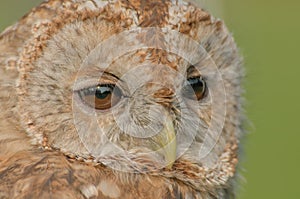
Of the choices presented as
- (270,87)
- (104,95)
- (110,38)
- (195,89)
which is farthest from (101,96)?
(270,87)

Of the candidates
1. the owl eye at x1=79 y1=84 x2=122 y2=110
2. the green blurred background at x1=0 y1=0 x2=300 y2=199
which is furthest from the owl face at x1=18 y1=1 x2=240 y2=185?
the green blurred background at x1=0 y1=0 x2=300 y2=199

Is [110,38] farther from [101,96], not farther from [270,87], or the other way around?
[270,87]

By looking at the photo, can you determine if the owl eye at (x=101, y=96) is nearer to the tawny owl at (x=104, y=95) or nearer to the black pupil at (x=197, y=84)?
the tawny owl at (x=104, y=95)

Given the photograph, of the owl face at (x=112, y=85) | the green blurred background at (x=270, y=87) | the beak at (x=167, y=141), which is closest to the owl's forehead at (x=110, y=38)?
the owl face at (x=112, y=85)

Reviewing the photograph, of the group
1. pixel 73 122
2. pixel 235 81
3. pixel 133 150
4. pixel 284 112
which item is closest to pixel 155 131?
pixel 133 150

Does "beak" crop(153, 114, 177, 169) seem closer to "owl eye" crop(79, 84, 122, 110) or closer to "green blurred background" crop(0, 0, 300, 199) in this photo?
"owl eye" crop(79, 84, 122, 110)

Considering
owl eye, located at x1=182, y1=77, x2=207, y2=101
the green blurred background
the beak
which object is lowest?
the beak

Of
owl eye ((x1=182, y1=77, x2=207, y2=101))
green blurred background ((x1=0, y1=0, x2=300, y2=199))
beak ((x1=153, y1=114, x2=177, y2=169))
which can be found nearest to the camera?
beak ((x1=153, y1=114, x2=177, y2=169))
